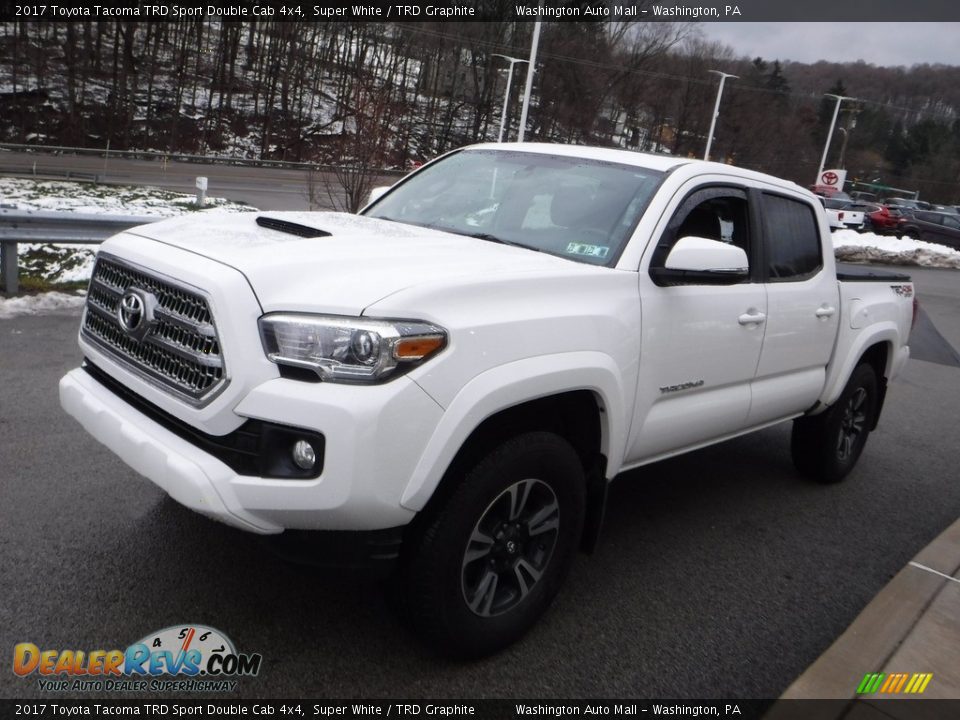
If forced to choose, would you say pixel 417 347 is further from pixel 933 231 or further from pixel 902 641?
pixel 933 231

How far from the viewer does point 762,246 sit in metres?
4.25

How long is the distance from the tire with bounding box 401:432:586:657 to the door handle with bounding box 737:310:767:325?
130 centimetres

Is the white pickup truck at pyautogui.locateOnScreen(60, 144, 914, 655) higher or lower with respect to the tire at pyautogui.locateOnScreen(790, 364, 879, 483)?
higher

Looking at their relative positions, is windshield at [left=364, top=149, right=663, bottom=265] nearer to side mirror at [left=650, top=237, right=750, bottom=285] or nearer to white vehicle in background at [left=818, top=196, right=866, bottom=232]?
side mirror at [left=650, top=237, right=750, bottom=285]

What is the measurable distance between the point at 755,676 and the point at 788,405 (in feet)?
5.89

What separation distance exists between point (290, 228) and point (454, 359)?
1130 millimetres

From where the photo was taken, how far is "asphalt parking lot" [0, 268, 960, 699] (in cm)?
295

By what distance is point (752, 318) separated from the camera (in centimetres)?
395

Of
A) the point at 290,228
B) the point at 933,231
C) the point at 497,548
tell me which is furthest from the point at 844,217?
the point at 497,548

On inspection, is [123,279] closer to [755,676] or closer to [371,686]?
[371,686]

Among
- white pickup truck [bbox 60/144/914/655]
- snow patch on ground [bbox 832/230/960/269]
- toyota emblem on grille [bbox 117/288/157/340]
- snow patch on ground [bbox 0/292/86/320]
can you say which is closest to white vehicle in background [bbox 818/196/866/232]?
snow patch on ground [bbox 832/230/960/269]

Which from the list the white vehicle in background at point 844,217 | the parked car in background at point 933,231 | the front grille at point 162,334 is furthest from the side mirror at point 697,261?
the parked car in background at point 933,231

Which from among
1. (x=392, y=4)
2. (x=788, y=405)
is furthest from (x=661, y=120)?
(x=788, y=405)

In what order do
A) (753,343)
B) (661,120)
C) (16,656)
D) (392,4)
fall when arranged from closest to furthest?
(16,656)
(753,343)
(392,4)
(661,120)
